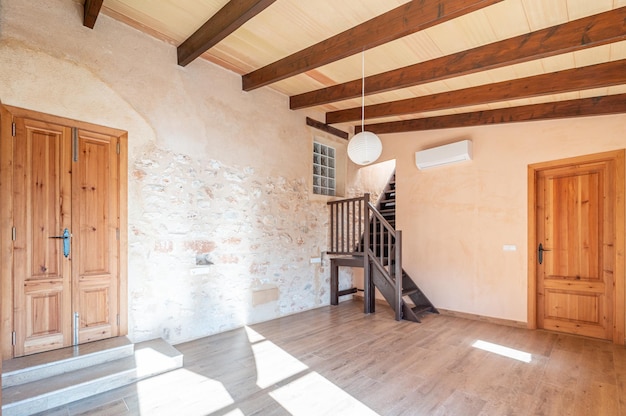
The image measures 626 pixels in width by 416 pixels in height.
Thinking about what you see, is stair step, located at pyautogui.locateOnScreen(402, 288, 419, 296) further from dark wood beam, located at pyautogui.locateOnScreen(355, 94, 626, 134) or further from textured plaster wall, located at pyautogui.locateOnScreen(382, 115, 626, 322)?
dark wood beam, located at pyautogui.locateOnScreen(355, 94, 626, 134)

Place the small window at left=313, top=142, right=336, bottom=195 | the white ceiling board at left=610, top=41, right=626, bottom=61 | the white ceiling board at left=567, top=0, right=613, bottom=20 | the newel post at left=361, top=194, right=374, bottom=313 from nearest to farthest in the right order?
the white ceiling board at left=567, top=0, right=613, bottom=20 < the white ceiling board at left=610, top=41, right=626, bottom=61 < the newel post at left=361, top=194, right=374, bottom=313 < the small window at left=313, top=142, right=336, bottom=195

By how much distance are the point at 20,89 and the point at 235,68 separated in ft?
7.92

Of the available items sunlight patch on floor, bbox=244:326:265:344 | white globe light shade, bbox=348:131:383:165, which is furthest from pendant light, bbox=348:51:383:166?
sunlight patch on floor, bbox=244:326:265:344

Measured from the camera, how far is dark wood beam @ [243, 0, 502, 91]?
263 centimetres

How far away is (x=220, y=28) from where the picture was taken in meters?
3.23

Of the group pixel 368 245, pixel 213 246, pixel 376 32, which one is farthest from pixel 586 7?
pixel 213 246

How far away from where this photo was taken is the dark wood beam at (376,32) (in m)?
2.63

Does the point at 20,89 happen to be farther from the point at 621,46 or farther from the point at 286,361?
the point at 621,46

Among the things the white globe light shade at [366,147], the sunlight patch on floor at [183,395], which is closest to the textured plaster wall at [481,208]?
the white globe light shade at [366,147]

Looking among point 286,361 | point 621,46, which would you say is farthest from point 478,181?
point 286,361

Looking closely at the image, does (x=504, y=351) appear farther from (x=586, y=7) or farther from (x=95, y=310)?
(x=95, y=310)

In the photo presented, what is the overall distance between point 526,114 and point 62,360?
6247mm

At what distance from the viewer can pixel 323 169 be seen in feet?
21.5

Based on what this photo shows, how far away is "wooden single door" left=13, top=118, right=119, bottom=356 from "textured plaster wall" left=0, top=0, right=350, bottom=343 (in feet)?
0.73
